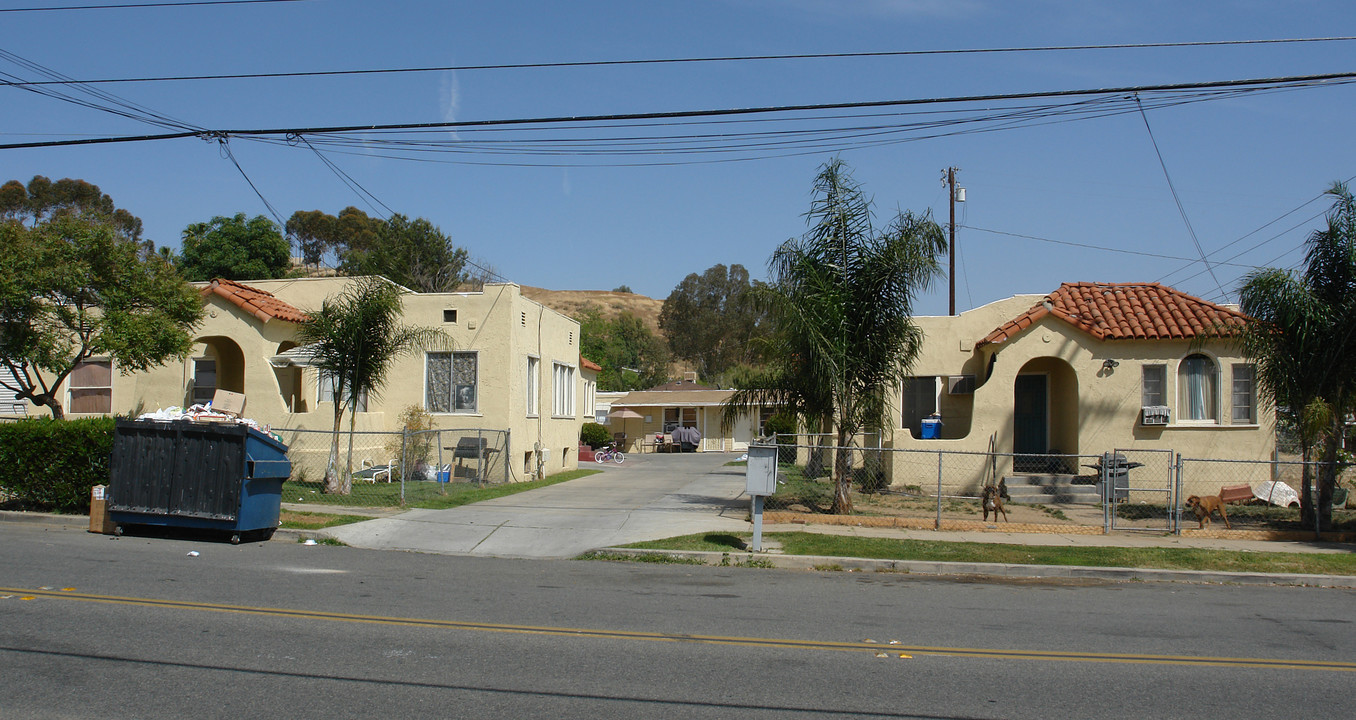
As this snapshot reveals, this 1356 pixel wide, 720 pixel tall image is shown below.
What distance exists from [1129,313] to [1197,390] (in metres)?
2.00

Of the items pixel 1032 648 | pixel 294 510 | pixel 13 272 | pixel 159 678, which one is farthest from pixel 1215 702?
pixel 13 272

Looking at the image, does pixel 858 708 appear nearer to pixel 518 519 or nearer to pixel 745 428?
pixel 518 519

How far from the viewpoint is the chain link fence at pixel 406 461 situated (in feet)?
58.4

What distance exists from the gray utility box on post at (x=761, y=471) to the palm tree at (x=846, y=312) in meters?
2.88

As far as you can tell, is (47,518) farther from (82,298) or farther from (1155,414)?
(1155,414)

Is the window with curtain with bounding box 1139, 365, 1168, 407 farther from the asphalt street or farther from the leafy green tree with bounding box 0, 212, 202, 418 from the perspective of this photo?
the leafy green tree with bounding box 0, 212, 202, 418

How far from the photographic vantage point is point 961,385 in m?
20.5

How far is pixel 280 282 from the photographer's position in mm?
21516

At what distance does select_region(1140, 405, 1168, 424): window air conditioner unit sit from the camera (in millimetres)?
18281

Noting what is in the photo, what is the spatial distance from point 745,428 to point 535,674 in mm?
35859

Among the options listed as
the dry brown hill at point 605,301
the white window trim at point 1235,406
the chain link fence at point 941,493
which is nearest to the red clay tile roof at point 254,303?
the chain link fence at point 941,493

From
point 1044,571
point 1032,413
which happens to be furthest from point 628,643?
point 1032,413

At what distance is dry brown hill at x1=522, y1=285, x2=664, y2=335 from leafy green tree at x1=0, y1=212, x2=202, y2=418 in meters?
108

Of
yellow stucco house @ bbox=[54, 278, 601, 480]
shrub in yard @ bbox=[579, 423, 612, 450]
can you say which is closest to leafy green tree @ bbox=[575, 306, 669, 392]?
shrub in yard @ bbox=[579, 423, 612, 450]
